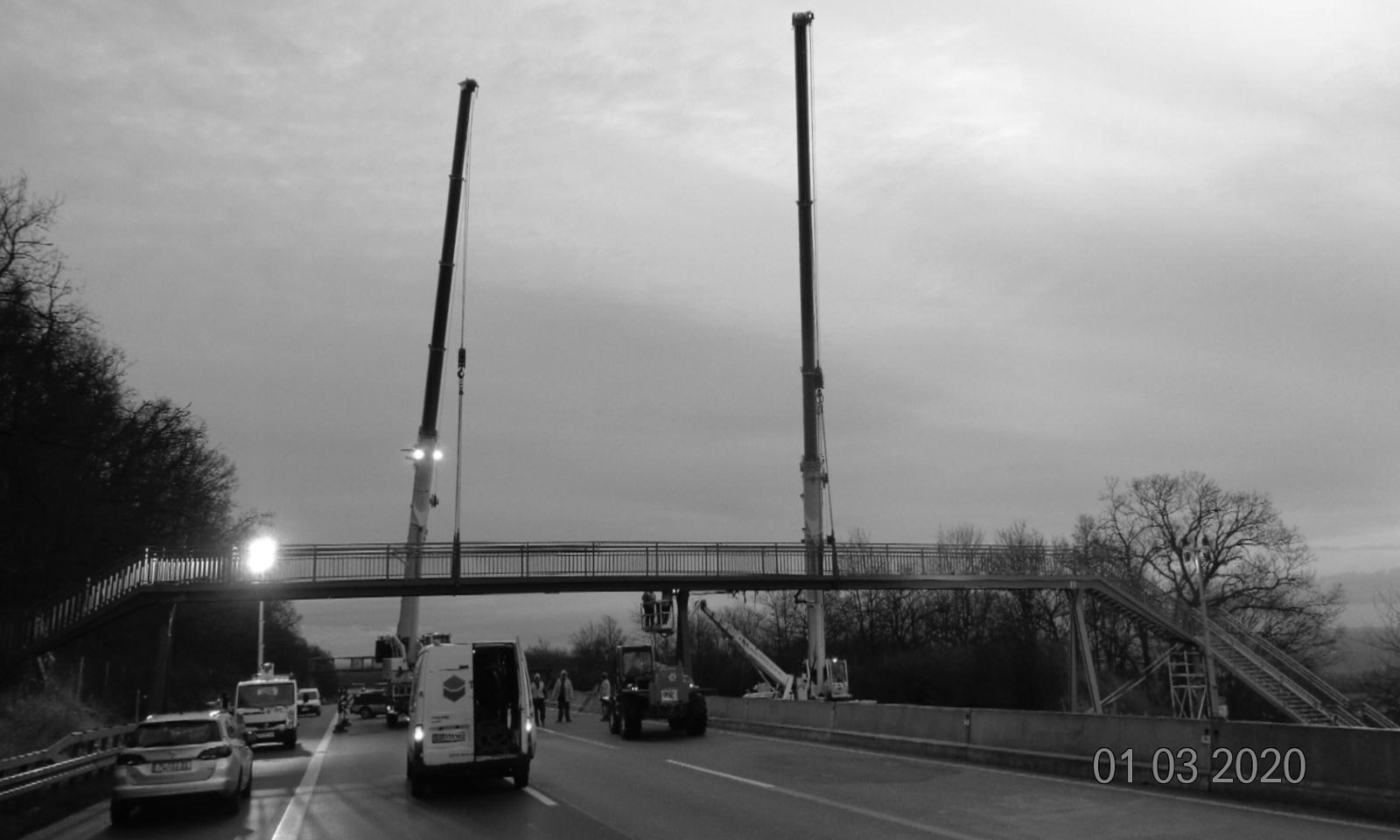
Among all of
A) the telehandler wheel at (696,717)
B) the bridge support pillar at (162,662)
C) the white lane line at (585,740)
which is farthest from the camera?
the bridge support pillar at (162,662)

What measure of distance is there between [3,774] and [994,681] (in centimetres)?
6123

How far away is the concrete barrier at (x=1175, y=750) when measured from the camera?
1277 centimetres

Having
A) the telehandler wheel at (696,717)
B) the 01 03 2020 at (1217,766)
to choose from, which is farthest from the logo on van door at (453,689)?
the telehandler wheel at (696,717)

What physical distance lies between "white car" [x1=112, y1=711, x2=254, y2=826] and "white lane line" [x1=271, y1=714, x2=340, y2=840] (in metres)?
0.98

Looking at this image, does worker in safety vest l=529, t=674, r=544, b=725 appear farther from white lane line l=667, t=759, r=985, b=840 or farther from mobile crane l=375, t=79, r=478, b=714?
white lane line l=667, t=759, r=985, b=840

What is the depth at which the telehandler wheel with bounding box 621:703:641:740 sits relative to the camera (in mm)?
30766

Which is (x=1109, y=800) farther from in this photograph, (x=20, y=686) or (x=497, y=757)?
(x=20, y=686)

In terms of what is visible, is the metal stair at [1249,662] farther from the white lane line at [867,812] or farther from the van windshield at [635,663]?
the white lane line at [867,812]

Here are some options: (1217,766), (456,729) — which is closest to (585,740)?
(456,729)

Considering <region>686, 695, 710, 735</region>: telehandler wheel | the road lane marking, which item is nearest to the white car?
the road lane marking

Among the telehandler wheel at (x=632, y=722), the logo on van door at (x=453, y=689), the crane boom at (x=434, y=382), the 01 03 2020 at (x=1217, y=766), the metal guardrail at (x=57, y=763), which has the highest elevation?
the crane boom at (x=434, y=382)

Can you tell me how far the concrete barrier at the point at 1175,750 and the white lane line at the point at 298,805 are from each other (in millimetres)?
11488

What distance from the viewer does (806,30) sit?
5225 cm

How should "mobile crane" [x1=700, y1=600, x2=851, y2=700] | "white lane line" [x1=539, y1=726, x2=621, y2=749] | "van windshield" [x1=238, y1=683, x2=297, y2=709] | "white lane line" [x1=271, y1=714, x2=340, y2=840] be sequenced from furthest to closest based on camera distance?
"mobile crane" [x1=700, y1=600, x2=851, y2=700] → "van windshield" [x1=238, y1=683, x2=297, y2=709] → "white lane line" [x1=539, y1=726, x2=621, y2=749] → "white lane line" [x1=271, y1=714, x2=340, y2=840]
